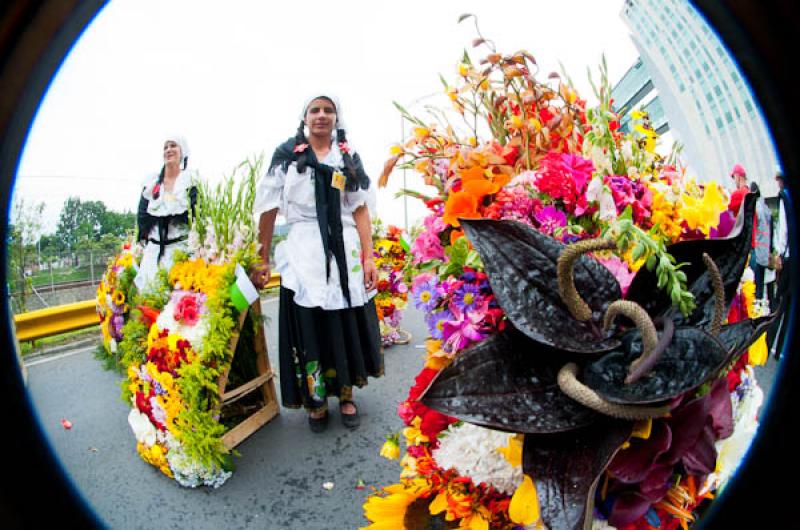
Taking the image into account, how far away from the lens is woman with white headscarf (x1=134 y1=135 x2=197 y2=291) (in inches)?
122

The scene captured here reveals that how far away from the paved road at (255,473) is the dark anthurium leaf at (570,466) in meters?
1.29

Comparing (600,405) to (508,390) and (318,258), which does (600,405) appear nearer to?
(508,390)

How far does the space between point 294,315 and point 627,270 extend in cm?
212

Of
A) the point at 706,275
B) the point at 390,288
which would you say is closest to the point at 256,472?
the point at 706,275

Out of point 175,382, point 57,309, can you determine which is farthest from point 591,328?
point 57,309

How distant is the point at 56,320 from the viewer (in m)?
3.86

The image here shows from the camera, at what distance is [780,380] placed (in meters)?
0.58

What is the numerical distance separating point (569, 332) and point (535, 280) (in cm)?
10

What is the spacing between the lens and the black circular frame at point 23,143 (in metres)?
0.50

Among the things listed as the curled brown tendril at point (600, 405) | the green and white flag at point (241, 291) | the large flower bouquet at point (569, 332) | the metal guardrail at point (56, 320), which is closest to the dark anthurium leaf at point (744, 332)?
the large flower bouquet at point (569, 332)

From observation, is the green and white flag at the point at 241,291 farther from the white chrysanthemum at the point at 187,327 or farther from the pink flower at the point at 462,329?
the pink flower at the point at 462,329

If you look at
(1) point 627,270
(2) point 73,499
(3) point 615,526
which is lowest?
(3) point 615,526

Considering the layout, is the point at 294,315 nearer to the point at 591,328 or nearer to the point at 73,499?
the point at 73,499

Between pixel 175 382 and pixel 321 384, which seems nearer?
pixel 175 382
